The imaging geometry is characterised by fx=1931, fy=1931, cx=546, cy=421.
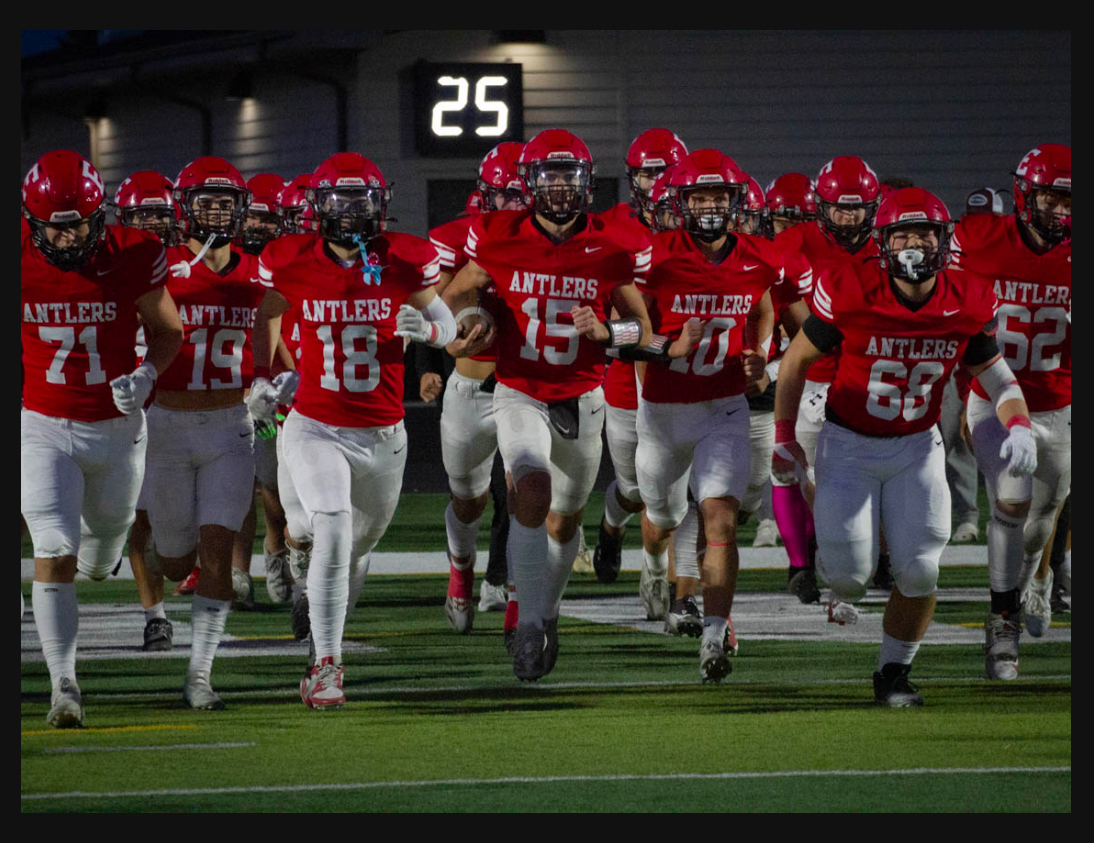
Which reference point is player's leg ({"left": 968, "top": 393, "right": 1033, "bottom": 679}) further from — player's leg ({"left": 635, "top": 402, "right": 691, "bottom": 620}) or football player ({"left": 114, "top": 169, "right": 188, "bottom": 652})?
football player ({"left": 114, "top": 169, "right": 188, "bottom": 652})

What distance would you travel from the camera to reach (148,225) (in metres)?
6.84

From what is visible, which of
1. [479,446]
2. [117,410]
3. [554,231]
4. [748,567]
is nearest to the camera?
[117,410]

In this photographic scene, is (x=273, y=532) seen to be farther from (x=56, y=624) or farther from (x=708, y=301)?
(x=56, y=624)

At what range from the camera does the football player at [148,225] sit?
6.83 m

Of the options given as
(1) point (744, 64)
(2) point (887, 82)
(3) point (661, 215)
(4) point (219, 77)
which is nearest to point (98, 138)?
(4) point (219, 77)

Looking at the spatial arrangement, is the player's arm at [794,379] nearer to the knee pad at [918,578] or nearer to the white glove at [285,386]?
the knee pad at [918,578]

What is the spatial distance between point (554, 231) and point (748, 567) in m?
3.68

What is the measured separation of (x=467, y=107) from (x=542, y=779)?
11.1m

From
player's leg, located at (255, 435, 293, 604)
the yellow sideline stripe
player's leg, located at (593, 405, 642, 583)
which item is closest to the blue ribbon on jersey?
the yellow sideline stripe

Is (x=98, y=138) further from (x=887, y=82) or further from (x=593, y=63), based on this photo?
(x=887, y=82)

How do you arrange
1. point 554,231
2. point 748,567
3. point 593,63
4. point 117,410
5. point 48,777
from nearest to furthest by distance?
1. point 48,777
2. point 117,410
3. point 554,231
4. point 748,567
5. point 593,63

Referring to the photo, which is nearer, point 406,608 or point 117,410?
point 117,410

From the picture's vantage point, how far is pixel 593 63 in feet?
53.4

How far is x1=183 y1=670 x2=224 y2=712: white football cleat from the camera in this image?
19.1 ft
